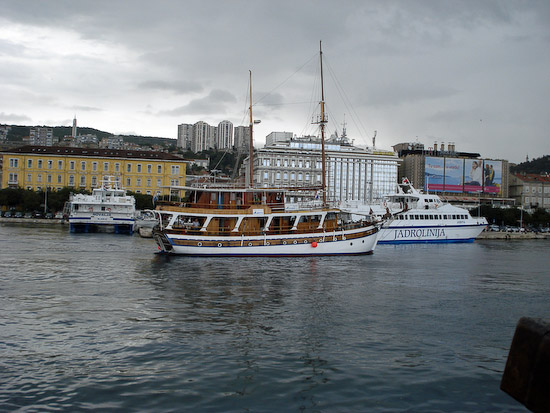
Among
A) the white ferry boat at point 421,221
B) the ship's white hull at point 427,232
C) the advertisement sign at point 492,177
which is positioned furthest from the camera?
the advertisement sign at point 492,177

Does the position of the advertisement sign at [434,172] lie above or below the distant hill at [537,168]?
below

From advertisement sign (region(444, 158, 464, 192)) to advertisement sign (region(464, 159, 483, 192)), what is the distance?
4.52 ft

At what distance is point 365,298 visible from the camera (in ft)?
62.9

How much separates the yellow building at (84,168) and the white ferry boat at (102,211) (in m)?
24.3

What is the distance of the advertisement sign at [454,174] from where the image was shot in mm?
121375

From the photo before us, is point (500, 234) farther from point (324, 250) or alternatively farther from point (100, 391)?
point (100, 391)

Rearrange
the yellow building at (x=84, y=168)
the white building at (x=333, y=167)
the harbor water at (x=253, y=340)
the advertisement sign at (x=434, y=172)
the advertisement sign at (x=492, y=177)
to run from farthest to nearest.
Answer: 1. the advertisement sign at (x=492, y=177)
2. the advertisement sign at (x=434, y=172)
3. the white building at (x=333, y=167)
4. the yellow building at (x=84, y=168)
5. the harbor water at (x=253, y=340)

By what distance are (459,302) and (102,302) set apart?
43.0 feet

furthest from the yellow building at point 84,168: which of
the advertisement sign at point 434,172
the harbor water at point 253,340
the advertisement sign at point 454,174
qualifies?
the advertisement sign at point 454,174

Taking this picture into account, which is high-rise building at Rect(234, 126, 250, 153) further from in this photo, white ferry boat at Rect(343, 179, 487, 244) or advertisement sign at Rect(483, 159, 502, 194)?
advertisement sign at Rect(483, 159, 502, 194)

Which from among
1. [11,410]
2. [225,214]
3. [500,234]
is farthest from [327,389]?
[500,234]

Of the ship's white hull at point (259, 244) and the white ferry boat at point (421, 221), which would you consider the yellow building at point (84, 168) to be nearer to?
the white ferry boat at point (421, 221)

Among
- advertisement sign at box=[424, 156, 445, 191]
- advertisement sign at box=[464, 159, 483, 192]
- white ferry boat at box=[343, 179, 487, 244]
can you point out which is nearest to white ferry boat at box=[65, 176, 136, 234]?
white ferry boat at box=[343, 179, 487, 244]

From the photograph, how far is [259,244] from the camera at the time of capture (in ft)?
113
